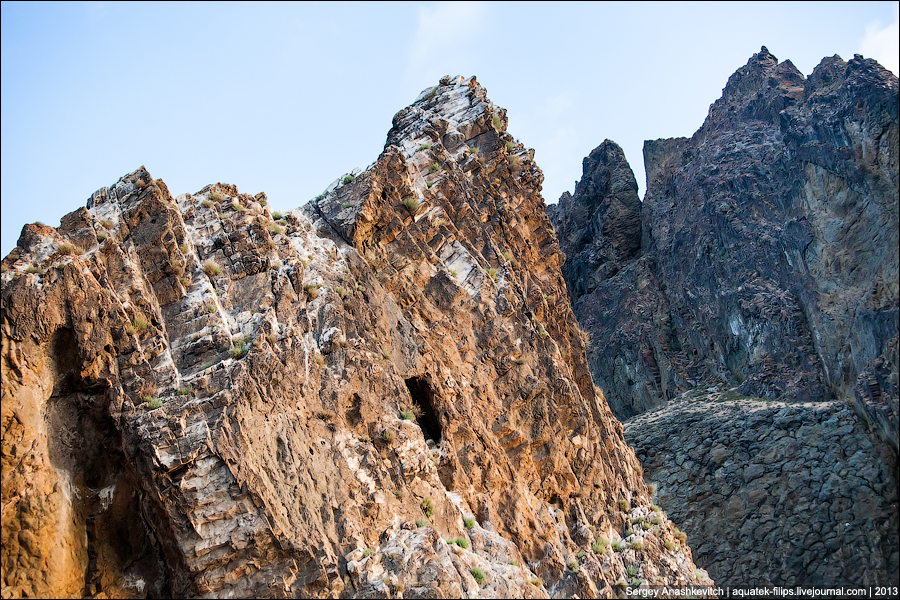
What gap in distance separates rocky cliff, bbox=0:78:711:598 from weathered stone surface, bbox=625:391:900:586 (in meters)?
13.1

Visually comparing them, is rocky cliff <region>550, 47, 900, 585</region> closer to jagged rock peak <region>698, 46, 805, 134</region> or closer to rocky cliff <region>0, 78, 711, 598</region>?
jagged rock peak <region>698, 46, 805, 134</region>

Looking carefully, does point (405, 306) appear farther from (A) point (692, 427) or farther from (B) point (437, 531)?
(A) point (692, 427)

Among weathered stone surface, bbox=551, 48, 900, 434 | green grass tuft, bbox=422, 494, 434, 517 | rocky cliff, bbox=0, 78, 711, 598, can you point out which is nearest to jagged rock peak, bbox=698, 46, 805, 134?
weathered stone surface, bbox=551, 48, 900, 434

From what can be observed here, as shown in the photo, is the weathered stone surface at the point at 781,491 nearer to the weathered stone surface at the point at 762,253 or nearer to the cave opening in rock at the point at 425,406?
the weathered stone surface at the point at 762,253

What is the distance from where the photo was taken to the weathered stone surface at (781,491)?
28.6 m

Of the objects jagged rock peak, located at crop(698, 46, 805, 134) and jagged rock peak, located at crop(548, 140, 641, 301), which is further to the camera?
jagged rock peak, located at crop(548, 140, 641, 301)

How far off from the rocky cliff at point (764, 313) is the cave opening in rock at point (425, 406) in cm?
2063

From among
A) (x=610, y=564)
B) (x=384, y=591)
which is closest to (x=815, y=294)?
(x=610, y=564)

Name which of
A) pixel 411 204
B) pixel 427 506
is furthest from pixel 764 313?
pixel 427 506

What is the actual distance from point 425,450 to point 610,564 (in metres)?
5.55

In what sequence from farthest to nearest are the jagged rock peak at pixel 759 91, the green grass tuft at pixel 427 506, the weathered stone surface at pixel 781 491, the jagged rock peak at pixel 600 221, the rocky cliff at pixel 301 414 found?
the jagged rock peak at pixel 600 221 → the jagged rock peak at pixel 759 91 → the weathered stone surface at pixel 781 491 → the green grass tuft at pixel 427 506 → the rocky cliff at pixel 301 414

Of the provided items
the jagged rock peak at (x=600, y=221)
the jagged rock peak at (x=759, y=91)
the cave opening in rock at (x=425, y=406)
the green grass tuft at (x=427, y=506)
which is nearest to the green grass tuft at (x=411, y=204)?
the cave opening in rock at (x=425, y=406)

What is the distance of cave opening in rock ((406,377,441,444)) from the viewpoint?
15875 millimetres

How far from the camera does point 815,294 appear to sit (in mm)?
40406
